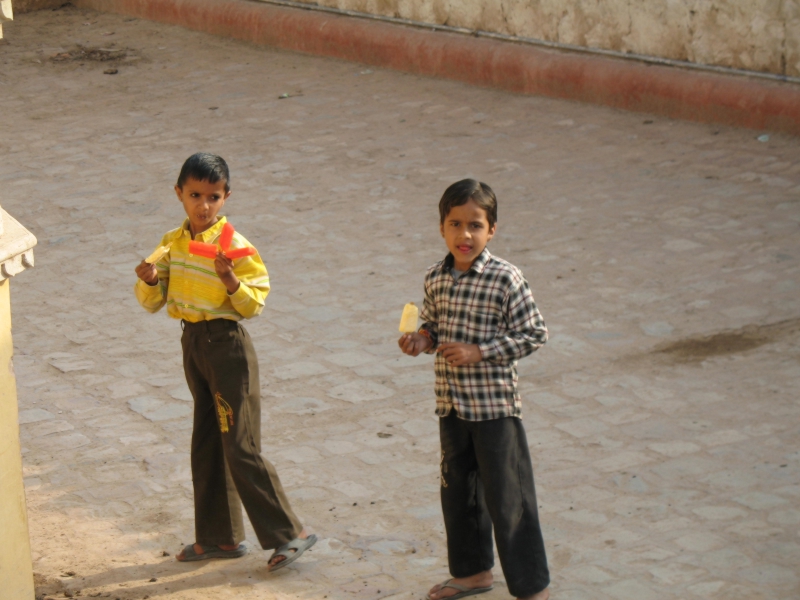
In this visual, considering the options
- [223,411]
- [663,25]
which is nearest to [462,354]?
[223,411]

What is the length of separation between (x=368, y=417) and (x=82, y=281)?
2.92 m

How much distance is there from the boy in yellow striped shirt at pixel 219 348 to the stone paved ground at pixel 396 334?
280 millimetres

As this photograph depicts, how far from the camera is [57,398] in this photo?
20.1ft

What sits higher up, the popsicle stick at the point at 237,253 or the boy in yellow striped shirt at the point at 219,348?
the popsicle stick at the point at 237,253

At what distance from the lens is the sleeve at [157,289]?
417 centimetres

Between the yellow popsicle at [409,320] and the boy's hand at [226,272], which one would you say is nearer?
the yellow popsicle at [409,320]

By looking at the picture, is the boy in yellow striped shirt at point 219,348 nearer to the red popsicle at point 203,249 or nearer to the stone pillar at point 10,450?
the red popsicle at point 203,249

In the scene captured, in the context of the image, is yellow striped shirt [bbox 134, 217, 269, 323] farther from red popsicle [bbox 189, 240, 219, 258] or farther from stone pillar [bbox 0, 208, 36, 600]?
stone pillar [bbox 0, 208, 36, 600]

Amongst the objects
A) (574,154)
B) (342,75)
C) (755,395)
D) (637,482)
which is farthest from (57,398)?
(342,75)

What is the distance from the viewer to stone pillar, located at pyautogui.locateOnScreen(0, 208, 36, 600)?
136 inches

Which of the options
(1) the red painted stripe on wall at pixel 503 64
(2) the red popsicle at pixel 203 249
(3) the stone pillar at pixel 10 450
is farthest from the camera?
(1) the red painted stripe on wall at pixel 503 64

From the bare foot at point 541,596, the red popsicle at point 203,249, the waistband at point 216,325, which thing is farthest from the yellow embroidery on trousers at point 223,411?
the bare foot at point 541,596

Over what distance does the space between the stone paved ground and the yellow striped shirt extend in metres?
1.02

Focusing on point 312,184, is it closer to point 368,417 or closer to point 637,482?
point 368,417
